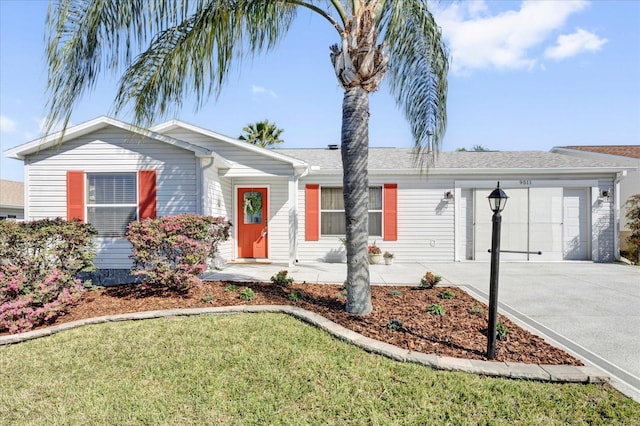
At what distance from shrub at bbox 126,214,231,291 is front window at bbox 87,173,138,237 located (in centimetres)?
245

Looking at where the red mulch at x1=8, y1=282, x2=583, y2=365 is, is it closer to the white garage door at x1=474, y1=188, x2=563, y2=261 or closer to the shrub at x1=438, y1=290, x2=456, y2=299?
the shrub at x1=438, y1=290, x2=456, y2=299

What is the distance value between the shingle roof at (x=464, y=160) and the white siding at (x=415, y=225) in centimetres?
53

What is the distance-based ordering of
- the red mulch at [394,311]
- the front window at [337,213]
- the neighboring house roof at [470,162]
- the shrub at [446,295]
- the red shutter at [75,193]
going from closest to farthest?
the red mulch at [394,311], the shrub at [446,295], the red shutter at [75,193], the neighboring house roof at [470,162], the front window at [337,213]

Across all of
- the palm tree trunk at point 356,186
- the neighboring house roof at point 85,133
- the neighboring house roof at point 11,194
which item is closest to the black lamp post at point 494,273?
the palm tree trunk at point 356,186

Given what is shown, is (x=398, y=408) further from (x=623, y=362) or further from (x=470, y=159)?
(x=470, y=159)

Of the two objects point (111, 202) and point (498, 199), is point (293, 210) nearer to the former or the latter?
point (111, 202)

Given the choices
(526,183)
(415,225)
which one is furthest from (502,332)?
Result: (526,183)

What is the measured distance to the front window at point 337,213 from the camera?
10.5m

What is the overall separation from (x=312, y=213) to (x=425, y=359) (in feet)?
24.3

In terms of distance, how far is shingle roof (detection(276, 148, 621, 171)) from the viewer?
10312 millimetres

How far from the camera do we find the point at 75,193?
7.61 meters

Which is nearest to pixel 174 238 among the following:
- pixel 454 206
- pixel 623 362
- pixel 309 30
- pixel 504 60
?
pixel 309 30

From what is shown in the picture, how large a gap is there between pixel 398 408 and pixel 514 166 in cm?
997

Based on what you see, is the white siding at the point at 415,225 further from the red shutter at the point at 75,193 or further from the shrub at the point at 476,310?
the red shutter at the point at 75,193
